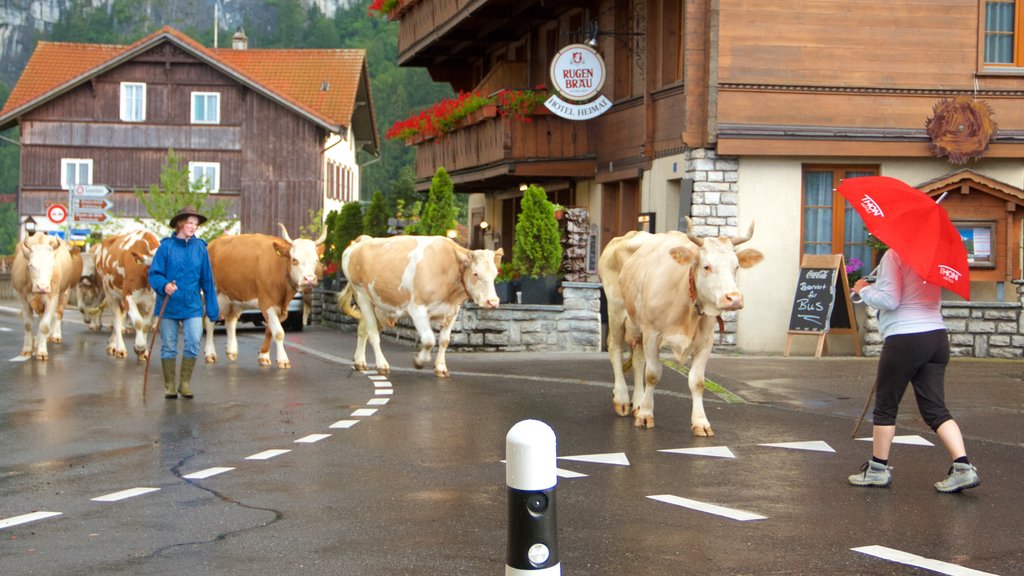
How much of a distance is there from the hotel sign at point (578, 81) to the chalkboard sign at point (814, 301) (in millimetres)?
5051

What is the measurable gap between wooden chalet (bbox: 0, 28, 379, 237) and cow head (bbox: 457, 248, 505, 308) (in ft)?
135

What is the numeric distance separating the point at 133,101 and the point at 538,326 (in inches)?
1606

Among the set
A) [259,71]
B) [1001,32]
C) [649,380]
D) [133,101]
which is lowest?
[649,380]

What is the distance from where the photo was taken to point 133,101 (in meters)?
58.6

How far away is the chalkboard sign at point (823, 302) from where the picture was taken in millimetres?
20750

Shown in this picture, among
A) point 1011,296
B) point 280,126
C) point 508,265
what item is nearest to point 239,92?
point 280,126

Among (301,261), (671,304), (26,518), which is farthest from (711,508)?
(301,261)

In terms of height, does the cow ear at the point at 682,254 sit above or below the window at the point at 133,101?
below

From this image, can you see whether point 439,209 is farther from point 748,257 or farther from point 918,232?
point 918,232

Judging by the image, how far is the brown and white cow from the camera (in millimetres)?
19781

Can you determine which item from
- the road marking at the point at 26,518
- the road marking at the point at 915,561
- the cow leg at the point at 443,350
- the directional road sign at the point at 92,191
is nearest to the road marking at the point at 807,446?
the road marking at the point at 915,561

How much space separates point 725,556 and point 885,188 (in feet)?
11.0

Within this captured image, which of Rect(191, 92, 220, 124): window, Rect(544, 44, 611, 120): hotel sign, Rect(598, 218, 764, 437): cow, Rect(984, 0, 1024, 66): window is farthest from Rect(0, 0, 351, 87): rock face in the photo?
Rect(598, 218, 764, 437): cow

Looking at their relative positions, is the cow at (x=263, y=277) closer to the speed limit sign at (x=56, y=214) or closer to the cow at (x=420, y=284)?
the cow at (x=420, y=284)
